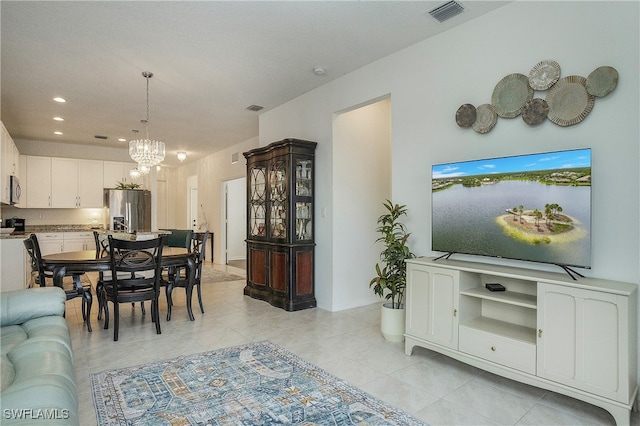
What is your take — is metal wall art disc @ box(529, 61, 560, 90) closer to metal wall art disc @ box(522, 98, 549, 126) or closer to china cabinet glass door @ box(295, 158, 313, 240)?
metal wall art disc @ box(522, 98, 549, 126)

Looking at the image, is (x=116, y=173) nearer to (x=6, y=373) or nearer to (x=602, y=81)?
(x=6, y=373)

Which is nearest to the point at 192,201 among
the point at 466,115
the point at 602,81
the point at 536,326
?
the point at 466,115

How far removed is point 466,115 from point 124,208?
7.68 metres

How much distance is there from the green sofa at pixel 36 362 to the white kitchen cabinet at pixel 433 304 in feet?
7.84

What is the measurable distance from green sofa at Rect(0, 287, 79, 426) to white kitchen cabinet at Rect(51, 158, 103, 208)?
6496 millimetres

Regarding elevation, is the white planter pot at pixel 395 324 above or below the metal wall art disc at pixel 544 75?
below

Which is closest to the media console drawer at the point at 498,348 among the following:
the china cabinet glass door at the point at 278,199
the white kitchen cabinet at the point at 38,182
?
the china cabinet glass door at the point at 278,199

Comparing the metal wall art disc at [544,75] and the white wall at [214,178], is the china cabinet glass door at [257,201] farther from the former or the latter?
the metal wall art disc at [544,75]

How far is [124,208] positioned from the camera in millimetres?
8219

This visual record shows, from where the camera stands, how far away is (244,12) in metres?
2.94

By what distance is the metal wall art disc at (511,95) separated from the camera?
2.74 metres

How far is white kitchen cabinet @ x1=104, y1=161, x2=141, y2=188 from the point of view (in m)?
8.31

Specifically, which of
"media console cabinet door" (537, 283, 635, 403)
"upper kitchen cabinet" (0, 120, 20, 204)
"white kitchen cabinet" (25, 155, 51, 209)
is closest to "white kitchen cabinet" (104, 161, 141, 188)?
"white kitchen cabinet" (25, 155, 51, 209)

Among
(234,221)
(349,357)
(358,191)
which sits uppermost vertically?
(358,191)
